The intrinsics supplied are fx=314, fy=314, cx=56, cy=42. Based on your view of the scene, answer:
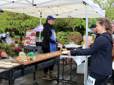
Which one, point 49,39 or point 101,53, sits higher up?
point 101,53

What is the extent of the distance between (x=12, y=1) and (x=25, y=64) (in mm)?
3488

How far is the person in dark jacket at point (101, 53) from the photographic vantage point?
525 cm

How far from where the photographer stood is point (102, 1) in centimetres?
2414

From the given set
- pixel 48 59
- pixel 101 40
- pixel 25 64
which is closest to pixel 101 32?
pixel 101 40

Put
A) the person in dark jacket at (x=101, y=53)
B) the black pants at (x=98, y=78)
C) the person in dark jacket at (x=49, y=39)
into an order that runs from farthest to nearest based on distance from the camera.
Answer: the person in dark jacket at (x=49, y=39) < the black pants at (x=98, y=78) < the person in dark jacket at (x=101, y=53)

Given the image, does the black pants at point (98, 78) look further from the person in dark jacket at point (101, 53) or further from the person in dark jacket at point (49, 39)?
the person in dark jacket at point (49, 39)

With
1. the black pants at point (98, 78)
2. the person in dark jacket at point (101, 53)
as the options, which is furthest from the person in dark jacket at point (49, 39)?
the black pants at point (98, 78)

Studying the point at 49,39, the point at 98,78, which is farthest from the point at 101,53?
the point at 49,39

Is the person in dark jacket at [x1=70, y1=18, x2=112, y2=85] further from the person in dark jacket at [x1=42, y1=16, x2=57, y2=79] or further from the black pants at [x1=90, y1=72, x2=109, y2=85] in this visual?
the person in dark jacket at [x1=42, y1=16, x2=57, y2=79]

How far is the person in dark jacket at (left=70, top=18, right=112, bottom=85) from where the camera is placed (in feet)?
17.2

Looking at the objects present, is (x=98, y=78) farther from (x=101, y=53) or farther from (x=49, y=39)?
(x=49, y=39)

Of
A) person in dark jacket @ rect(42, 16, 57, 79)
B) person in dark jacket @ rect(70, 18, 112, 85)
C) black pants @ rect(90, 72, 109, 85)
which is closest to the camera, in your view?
person in dark jacket @ rect(70, 18, 112, 85)

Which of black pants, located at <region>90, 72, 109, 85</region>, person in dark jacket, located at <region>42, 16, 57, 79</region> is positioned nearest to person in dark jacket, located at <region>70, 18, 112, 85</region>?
black pants, located at <region>90, 72, 109, 85</region>

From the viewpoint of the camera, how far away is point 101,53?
208 inches
